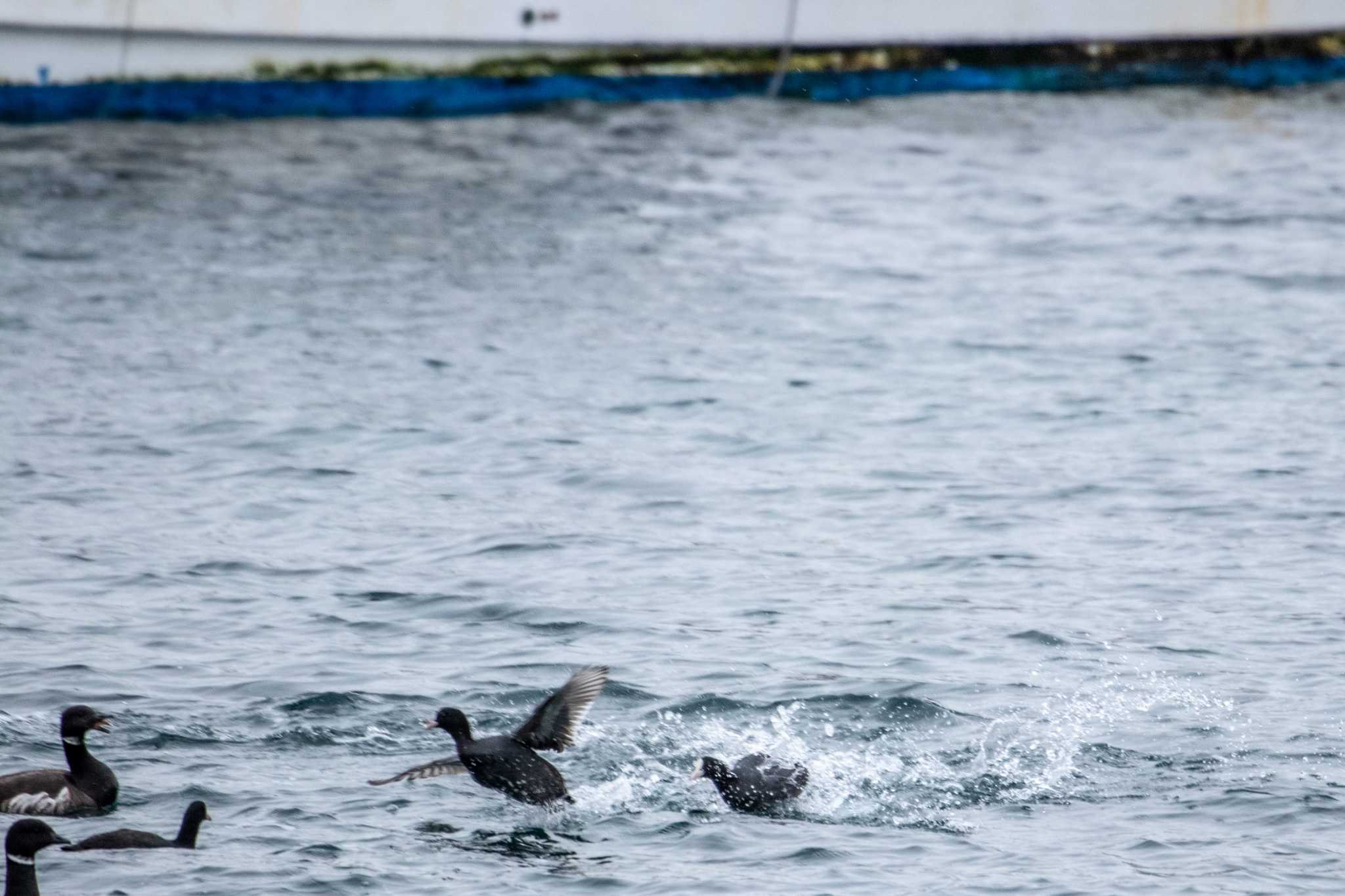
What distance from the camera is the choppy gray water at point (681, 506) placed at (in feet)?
33.2

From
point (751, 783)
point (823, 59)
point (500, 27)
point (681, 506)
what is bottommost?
point (751, 783)

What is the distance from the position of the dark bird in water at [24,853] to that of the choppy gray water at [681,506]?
1.35 feet

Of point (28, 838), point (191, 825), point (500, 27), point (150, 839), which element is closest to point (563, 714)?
point (191, 825)

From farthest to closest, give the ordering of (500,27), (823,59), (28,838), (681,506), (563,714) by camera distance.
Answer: (823,59) → (500,27) → (681,506) → (563,714) → (28,838)

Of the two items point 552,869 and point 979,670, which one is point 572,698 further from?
point 979,670

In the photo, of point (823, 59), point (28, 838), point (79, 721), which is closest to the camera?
point (28, 838)

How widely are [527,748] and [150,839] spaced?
1.84m

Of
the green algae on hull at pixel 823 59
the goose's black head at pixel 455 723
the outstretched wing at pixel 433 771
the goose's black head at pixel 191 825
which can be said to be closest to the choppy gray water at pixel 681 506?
the goose's black head at pixel 191 825

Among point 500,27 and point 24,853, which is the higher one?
point 500,27

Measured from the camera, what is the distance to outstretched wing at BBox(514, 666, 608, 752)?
10.5 m

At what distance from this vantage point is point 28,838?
8.84m

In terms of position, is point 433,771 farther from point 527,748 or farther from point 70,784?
point 70,784

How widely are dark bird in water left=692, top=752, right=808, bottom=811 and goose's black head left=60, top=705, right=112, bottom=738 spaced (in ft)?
9.04

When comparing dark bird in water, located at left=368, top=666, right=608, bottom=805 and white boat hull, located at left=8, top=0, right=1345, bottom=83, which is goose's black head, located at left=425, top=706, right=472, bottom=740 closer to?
dark bird in water, located at left=368, top=666, right=608, bottom=805
